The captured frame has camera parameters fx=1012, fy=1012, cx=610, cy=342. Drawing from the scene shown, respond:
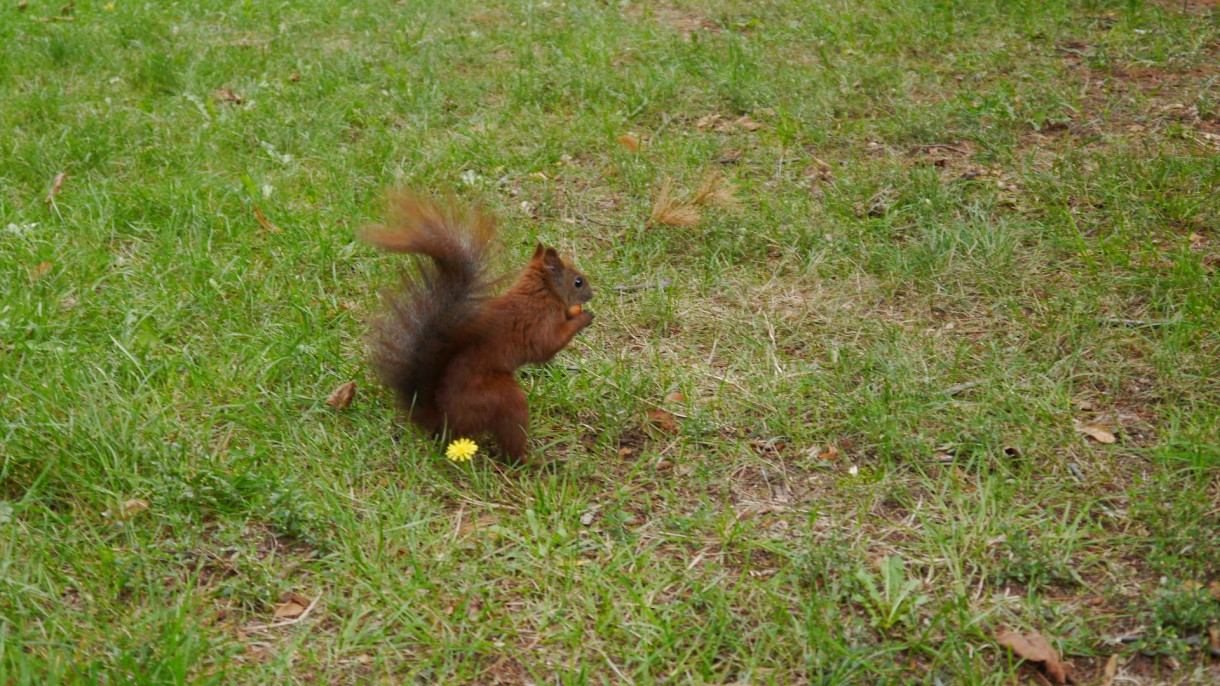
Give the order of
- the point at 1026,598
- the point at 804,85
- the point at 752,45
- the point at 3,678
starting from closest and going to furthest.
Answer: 1. the point at 3,678
2. the point at 1026,598
3. the point at 804,85
4. the point at 752,45

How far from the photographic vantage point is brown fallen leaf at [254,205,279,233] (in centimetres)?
385

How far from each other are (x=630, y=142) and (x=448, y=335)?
6.97 feet

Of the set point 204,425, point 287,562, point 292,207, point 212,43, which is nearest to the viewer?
point 287,562

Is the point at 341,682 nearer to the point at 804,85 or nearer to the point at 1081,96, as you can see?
the point at 804,85

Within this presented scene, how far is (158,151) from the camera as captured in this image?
14.5ft

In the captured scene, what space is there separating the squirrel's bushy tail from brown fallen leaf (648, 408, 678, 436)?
61 cm

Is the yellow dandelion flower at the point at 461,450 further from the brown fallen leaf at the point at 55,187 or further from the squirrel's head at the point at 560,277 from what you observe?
the brown fallen leaf at the point at 55,187

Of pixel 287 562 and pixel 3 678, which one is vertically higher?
pixel 3 678

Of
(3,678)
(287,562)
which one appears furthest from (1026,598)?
(3,678)

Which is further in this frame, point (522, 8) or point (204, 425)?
point (522, 8)

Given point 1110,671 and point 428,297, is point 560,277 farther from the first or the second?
point 1110,671

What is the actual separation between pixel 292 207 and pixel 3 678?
2434mm

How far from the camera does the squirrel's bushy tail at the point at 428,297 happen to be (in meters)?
2.56

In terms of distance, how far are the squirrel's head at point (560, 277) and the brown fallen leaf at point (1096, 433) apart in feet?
4.73
